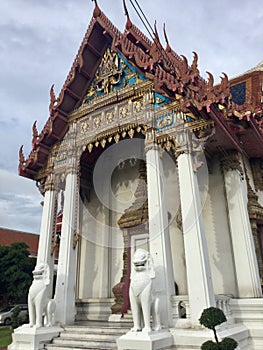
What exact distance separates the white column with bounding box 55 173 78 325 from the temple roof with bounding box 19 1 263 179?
1.56 metres

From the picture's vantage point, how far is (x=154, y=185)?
19.1ft

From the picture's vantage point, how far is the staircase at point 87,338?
4.98 m

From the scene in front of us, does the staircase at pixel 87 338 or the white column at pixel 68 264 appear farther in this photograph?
the white column at pixel 68 264

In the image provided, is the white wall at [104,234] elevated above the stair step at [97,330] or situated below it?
above

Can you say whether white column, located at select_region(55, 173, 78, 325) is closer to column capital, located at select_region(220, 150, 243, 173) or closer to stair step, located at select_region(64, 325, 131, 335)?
stair step, located at select_region(64, 325, 131, 335)

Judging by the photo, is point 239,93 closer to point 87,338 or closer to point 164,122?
point 164,122

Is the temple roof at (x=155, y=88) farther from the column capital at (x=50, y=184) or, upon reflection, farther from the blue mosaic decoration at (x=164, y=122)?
the column capital at (x=50, y=184)

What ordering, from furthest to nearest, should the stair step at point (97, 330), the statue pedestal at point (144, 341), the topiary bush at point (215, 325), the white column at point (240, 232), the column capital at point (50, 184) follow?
the column capital at point (50, 184) → the white column at point (240, 232) → the stair step at point (97, 330) → the statue pedestal at point (144, 341) → the topiary bush at point (215, 325)

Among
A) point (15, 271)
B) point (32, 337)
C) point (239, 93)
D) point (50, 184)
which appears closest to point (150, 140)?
point (50, 184)

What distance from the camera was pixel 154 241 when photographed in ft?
17.7

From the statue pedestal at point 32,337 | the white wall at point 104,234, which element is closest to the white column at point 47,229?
the white wall at point 104,234

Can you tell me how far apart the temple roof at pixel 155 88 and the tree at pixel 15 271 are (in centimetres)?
751

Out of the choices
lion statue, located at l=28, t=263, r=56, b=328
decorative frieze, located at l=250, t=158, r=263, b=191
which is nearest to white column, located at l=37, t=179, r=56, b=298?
lion statue, located at l=28, t=263, r=56, b=328

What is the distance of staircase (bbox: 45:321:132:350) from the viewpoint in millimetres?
4980
